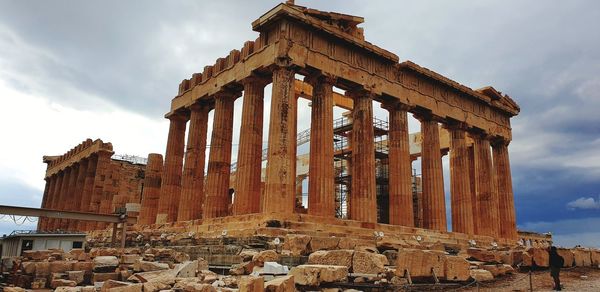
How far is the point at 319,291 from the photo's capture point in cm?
1051

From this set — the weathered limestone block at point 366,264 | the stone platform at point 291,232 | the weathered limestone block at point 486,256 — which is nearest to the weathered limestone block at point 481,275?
the weathered limestone block at point 486,256

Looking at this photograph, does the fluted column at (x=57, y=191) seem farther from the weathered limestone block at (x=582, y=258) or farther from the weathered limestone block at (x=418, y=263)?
the weathered limestone block at (x=582, y=258)

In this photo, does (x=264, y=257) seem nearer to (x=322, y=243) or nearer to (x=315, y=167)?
(x=322, y=243)

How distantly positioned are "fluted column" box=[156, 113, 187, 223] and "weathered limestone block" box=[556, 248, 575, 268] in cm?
2080

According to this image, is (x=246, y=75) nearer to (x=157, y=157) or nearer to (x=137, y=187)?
(x=157, y=157)

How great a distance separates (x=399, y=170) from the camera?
26.5m

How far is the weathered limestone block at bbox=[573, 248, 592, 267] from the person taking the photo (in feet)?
59.2

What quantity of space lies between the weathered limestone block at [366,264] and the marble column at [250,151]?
36.4 ft

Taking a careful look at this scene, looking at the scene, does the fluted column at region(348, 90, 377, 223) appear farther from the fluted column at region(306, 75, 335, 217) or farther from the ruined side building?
the fluted column at region(306, 75, 335, 217)

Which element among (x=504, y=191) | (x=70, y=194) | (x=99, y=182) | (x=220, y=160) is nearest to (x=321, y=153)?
(x=220, y=160)

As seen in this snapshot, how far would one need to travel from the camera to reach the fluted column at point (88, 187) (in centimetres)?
4209

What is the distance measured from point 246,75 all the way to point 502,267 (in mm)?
15181

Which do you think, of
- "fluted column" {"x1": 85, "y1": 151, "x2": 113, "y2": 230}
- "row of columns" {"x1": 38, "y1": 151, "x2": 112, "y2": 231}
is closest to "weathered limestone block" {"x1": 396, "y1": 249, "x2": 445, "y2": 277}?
"row of columns" {"x1": 38, "y1": 151, "x2": 112, "y2": 231}

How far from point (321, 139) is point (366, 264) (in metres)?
11.6
